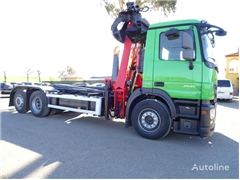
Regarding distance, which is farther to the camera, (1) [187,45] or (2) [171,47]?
(2) [171,47]

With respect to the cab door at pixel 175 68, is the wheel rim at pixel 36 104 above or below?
below

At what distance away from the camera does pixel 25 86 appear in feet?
26.2

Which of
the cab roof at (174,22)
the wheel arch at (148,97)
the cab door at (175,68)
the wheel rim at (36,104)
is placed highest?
the cab roof at (174,22)

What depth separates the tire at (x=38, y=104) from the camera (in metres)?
7.41

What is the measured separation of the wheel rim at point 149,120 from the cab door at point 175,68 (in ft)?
2.16

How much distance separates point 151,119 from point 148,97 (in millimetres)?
628

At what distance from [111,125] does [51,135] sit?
2049 mm

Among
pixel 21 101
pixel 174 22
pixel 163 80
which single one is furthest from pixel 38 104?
pixel 174 22

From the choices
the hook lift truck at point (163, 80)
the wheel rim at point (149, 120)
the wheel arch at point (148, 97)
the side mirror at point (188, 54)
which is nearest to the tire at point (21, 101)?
the hook lift truck at point (163, 80)

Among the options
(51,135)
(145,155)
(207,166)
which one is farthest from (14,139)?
(207,166)

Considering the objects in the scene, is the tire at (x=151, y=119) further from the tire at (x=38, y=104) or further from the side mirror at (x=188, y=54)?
Result: the tire at (x=38, y=104)

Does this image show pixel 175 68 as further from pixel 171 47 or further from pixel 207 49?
pixel 207 49

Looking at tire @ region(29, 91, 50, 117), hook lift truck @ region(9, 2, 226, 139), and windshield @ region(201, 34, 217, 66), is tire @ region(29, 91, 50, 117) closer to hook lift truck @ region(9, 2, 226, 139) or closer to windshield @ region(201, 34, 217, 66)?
hook lift truck @ region(9, 2, 226, 139)

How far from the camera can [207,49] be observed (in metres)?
4.64
